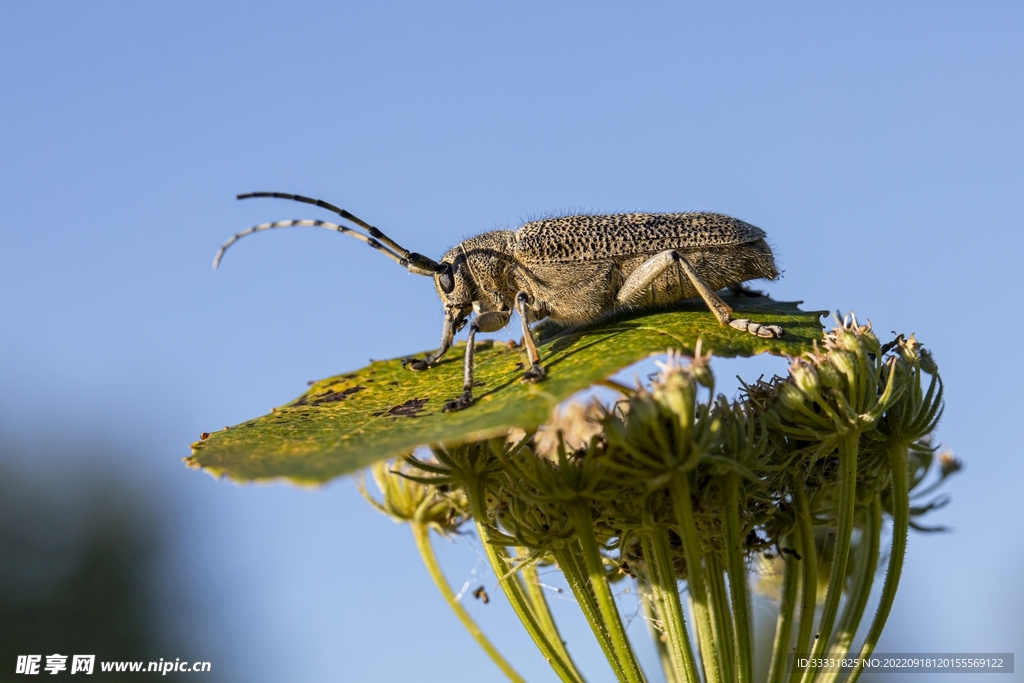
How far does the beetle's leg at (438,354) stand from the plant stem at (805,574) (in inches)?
120

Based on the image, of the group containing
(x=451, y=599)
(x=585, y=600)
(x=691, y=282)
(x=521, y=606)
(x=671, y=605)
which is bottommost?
(x=451, y=599)

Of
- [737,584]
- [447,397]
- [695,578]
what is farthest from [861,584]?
[447,397]

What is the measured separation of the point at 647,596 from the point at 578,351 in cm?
143

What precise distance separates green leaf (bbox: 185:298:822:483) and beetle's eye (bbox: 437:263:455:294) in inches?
22.7

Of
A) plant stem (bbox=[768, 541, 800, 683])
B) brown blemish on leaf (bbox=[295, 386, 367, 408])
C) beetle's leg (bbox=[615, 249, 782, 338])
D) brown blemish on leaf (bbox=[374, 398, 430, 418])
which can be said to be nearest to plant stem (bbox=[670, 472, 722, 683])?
plant stem (bbox=[768, 541, 800, 683])

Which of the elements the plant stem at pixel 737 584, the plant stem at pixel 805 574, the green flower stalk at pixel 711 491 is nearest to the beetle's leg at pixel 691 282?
the green flower stalk at pixel 711 491

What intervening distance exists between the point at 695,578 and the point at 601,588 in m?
0.46

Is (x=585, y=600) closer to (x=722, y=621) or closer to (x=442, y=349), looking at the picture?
(x=722, y=621)

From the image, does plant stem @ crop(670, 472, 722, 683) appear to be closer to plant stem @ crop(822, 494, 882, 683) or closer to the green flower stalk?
the green flower stalk

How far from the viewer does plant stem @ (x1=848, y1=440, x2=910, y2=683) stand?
4836 millimetres

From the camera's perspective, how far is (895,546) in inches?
197

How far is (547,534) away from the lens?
4664 millimetres

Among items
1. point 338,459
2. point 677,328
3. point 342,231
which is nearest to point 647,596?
point 677,328

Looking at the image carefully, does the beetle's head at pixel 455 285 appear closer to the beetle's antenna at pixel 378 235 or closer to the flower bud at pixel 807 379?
the beetle's antenna at pixel 378 235
